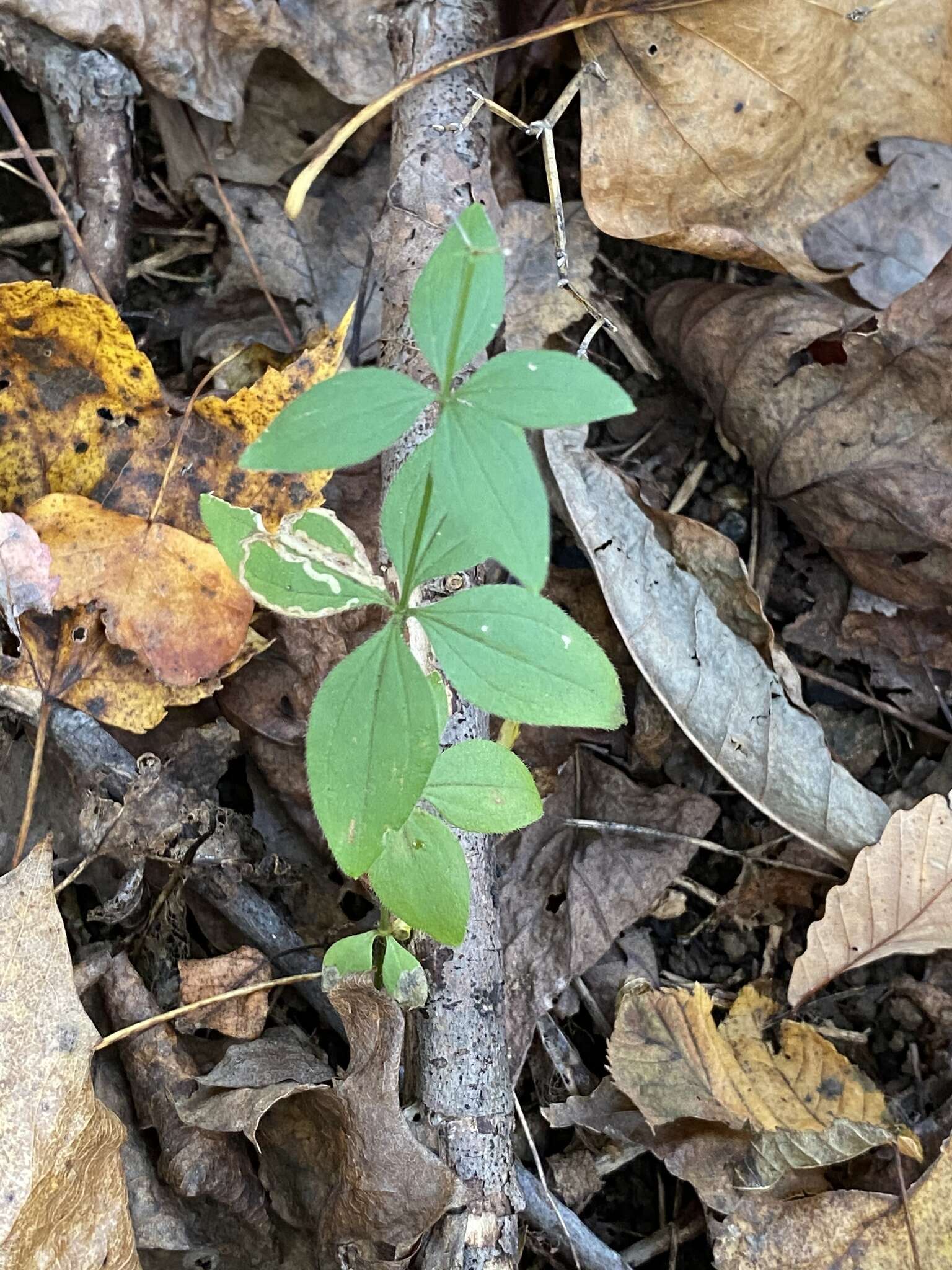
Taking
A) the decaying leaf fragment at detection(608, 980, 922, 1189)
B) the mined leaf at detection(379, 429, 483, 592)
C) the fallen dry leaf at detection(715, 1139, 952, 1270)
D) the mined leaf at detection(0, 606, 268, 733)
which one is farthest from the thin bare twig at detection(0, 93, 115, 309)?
the fallen dry leaf at detection(715, 1139, 952, 1270)

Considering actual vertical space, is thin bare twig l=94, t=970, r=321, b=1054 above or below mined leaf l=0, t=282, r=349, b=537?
below

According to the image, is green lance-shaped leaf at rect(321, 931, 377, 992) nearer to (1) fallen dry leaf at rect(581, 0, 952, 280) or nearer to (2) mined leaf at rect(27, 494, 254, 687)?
(2) mined leaf at rect(27, 494, 254, 687)

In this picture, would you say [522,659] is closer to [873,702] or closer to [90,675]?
[90,675]

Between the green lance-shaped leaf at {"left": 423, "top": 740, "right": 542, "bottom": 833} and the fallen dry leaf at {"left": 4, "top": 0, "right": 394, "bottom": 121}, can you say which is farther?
the fallen dry leaf at {"left": 4, "top": 0, "right": 394, "bottom": 121}

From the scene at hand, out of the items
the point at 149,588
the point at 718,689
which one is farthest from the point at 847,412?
the point at 149,588

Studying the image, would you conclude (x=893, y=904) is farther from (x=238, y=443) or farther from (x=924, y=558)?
(x=238, y=443)
